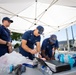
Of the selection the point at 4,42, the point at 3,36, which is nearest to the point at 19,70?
the point at 4,42

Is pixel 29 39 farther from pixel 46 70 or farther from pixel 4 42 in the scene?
pixel 46 70

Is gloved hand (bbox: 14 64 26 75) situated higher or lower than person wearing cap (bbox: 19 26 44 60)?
lower

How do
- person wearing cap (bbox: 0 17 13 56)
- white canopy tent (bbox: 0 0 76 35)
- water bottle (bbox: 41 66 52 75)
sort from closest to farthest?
water bottle (bbox: 41 66 52 75), person wearing cap (bbox: 0 17 13 56), white canopy tent (bbox: 0 0 76 35)

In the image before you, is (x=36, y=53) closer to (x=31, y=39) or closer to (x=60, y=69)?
(x=31, y=39)

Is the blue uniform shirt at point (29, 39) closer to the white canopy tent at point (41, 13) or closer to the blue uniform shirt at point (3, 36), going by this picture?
the blue uniform shirt at point (3, 36)

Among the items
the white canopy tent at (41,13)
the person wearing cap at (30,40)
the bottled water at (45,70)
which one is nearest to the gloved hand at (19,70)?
the bottled water at (45,70)

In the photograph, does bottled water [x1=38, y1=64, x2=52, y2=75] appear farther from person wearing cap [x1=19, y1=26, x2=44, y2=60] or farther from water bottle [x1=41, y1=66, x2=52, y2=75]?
person wearing cap [x1=19, y1=26, x2=44, y2=60]

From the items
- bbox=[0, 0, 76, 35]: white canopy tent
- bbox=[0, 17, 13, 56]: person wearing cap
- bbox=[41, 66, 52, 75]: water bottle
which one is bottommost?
bbox=[41, 66, 52, 75]: water bottle

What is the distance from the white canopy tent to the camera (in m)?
A: 3.70

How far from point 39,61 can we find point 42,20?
12.4 feet

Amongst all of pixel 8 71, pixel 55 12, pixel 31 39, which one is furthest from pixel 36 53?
pixel 55 12

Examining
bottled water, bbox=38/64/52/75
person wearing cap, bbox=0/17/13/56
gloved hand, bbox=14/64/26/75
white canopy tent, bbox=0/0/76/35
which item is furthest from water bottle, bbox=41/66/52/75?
white canopy tent, bbox=0/0/76/35

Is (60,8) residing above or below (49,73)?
above

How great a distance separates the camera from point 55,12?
14.3ft
